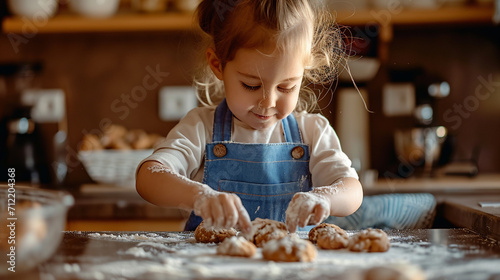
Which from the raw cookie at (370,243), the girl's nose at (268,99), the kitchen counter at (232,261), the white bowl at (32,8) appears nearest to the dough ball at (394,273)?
the kitchen counter at (232,261)

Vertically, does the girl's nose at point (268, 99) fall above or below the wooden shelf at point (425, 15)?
below

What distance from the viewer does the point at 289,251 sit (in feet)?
2.41

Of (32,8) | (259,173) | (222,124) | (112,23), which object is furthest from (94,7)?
(259,173)

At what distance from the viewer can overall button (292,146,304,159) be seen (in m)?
1.18

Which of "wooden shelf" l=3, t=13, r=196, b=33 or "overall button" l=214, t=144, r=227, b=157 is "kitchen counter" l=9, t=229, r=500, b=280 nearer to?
"overall button" l=214, t=144, r=227, b=157

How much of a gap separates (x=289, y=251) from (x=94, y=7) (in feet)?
5.87

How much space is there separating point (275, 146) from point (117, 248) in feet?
1.48

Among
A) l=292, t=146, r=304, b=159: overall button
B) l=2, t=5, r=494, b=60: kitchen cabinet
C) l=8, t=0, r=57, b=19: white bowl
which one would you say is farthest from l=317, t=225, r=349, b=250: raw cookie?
l=8, t=0, r=57, b=19: white bowl

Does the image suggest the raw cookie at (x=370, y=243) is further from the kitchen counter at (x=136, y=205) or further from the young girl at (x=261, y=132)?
the kitchen counter at (x=136, y=205)

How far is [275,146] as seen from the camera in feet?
3.86

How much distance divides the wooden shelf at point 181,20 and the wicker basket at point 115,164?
532 millimetres

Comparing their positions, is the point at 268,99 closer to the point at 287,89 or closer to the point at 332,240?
the point at 287,89

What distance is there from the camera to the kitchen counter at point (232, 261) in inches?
26.3

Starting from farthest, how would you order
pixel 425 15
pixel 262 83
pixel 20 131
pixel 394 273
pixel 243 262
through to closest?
1. pixel 20 131
2. pixel 425 15
3. pixel 262 83
4. pixel 243 262
5. pixel 394 273
